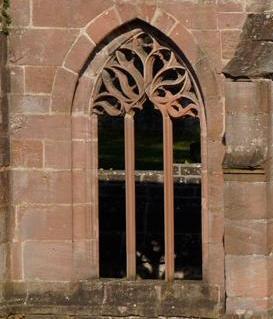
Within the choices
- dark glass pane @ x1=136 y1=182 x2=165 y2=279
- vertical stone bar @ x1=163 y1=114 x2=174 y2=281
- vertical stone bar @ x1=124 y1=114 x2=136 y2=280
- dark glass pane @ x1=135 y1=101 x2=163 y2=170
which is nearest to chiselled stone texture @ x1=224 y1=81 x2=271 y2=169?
vertical stone bar @ x1=163 y1=114 x2=174 y2=281

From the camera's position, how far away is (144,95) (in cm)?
1360

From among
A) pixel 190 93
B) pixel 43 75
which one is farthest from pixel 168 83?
pixel 43 75

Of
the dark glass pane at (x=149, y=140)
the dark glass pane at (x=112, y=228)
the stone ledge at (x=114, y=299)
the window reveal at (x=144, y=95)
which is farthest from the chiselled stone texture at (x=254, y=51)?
Result: the dark glass pane at (x=149, y=140)

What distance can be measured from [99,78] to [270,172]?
2253mm

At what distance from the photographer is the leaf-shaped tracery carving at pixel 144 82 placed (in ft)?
44.2

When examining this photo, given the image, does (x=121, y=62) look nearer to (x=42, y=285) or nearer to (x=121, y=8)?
(x=121, y=8)

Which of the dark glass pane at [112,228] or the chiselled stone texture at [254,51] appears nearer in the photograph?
the chiselled stone texture at [254,51]

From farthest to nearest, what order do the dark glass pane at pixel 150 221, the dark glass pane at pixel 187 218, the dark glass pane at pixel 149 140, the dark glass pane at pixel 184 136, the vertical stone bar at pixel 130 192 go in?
the dark glass pane at pixel 184 136
the dark glass pane at pixel 149 140
the dark glass pane at pixel 150 221
the dark glass pane at pixel 187 218
the vertical stone bar at pixel 130 192

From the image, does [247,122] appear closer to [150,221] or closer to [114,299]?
[114,299]

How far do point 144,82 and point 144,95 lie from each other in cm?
15

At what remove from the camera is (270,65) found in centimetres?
A: 1236

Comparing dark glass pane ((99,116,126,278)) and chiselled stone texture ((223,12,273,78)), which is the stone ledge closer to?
chiselled stone texture ((223,12,273,78))

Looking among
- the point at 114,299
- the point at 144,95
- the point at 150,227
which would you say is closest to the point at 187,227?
the point at 150,227

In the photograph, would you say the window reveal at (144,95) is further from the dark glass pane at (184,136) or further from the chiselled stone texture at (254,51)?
the dark glass pane at (184,136)
